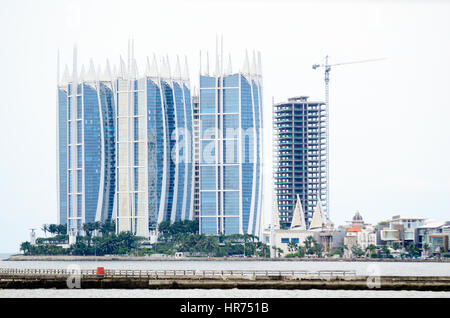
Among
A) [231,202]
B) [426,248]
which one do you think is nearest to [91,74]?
[231,202]

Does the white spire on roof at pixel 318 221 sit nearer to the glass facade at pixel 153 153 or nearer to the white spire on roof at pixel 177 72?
the glass facade at pixel 153 153

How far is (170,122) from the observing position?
6978 inches

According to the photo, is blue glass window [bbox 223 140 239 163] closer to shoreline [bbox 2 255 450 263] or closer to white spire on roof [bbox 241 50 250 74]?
white spire on roof [bbox 241 50 250 74]

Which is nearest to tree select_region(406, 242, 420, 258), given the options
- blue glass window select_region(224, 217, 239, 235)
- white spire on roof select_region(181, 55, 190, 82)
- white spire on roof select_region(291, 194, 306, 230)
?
blue glass window select_region(224, 217, 239, 235)

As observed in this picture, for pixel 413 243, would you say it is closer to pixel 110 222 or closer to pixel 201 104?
pixel 201 104

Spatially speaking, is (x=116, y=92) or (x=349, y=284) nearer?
(x=349, y=284)

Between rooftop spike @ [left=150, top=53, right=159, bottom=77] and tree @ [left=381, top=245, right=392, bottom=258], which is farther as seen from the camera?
rooftop spike @ [left=150, top=53, right=159, bottom=77]

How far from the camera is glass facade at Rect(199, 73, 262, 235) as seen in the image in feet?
568

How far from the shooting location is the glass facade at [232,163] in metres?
173

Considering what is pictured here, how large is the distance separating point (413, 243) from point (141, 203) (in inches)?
2084

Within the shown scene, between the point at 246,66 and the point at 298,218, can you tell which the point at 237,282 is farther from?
the point at 298,218

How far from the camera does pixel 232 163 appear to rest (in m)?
174
